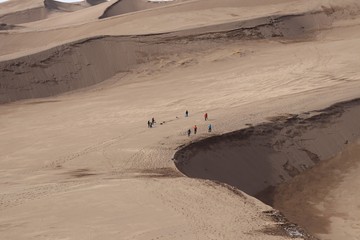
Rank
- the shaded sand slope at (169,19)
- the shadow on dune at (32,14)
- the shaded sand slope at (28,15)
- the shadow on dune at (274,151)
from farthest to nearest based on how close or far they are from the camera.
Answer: the shaded sand slope at (28,15) → the shadow on dune at (32,14) → the shaded sand slope at (169,19) → the shadow on dune at (274,151)

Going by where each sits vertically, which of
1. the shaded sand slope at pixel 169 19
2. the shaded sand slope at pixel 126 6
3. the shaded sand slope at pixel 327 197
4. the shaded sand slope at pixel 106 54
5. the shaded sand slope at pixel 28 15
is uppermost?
the shaded sand slope at pixel 28 15

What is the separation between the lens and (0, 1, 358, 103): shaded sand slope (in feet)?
99.4

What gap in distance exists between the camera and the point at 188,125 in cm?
1941

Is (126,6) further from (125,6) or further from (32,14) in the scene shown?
(32,14)

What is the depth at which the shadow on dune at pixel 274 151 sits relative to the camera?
1582 cm

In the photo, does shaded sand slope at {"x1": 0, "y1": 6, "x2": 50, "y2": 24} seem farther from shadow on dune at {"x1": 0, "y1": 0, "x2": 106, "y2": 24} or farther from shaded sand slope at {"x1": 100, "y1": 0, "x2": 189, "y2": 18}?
shaded sand slope at {"x1": 100, "y1": 0, "x2": 189, "y2": 18}

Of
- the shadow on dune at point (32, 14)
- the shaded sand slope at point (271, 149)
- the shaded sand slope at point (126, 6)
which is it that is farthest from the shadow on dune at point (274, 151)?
the shadow on dune at point (32, 14)

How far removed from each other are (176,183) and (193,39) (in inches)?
893

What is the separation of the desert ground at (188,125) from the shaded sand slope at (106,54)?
9 centimetres

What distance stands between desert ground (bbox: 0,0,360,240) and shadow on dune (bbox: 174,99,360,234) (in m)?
0.05

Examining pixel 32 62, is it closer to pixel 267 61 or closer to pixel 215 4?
pixel 267 61

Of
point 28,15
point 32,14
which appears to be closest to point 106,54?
point 32,14

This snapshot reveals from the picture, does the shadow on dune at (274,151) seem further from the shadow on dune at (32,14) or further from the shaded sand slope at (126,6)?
the shadow on dune at (32,14)

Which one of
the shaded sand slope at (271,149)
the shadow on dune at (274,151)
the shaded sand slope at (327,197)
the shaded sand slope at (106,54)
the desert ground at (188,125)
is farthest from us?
the shaded sand slope at (106,54)
